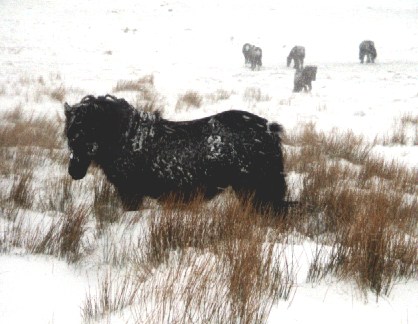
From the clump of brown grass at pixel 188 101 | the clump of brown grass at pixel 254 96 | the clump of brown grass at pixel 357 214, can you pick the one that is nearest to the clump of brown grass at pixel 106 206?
the clump of brown grass at pixel 357 214

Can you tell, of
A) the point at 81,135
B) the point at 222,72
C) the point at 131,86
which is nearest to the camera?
the point at 81,135

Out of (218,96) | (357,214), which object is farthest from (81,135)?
(218,96)

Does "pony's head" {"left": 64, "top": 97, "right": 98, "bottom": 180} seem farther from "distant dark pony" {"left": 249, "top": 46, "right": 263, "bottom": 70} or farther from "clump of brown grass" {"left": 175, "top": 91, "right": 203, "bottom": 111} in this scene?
"distant dark pony" {"left": 249, "top": 46, "right": 263, "bottom": 70}

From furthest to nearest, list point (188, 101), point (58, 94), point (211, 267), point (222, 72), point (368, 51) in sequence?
point (368, 51)
point (222, 72)
point (188, 101)
point (58, 94)
point (211, 267)

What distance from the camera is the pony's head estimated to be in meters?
3.01

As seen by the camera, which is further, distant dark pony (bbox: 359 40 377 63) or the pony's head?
distant dark pony (bbox: 359 40 377 63)

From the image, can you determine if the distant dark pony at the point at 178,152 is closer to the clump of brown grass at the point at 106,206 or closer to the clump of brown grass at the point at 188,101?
the clump of brown grass at the point at 106,206

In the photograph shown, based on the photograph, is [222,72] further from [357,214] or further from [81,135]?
[357,214]

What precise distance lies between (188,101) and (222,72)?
287 inches

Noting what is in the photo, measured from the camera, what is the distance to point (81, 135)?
3.06m

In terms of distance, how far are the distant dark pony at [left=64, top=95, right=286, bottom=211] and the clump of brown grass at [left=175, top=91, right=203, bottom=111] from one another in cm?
523

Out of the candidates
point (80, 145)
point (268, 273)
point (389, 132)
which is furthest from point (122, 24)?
point (268, 273)

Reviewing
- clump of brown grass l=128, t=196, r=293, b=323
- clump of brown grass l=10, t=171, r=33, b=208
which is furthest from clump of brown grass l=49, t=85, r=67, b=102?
clump of brown grass l=128, t=196, r=293, b=323

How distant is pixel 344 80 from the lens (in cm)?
1380
